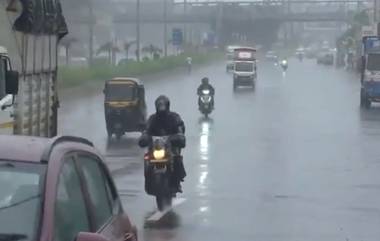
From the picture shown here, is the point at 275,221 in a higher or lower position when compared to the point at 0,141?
lower

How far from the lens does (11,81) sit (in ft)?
47.1

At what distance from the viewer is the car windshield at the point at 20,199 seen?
5.34 m

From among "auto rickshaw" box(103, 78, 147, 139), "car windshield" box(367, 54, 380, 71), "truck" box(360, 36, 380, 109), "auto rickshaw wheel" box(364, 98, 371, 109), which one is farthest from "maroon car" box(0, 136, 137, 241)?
"car windshield" box(367, 54, 380, 71)

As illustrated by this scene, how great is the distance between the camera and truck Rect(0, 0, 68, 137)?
14.8 metres

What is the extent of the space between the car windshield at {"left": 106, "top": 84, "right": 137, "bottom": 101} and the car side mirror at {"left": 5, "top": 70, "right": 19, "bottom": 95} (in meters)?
14.0

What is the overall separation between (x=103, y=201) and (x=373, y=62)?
3699 centimetres

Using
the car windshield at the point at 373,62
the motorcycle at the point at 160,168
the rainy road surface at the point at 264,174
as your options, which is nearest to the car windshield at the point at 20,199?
the rainy road surface at the point at 264,174

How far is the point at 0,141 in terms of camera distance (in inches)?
235

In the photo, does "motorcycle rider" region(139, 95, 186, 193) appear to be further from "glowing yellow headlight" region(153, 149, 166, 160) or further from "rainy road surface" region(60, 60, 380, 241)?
"rainy road surface" region(60, 60, 380, 241)

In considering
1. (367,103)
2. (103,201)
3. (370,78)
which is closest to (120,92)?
(370,78)

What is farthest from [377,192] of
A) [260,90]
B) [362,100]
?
[260,90]

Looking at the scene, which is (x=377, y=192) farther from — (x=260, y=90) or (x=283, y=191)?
(x=260, y=90)

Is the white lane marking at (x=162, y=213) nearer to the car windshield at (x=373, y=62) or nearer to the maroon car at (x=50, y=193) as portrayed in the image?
the maroon car at (x=50, y=193)

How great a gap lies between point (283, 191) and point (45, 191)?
11.7 metres
